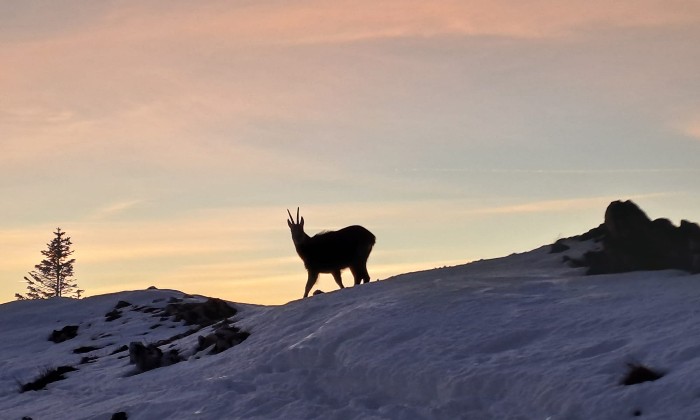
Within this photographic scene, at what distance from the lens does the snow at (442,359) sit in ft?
35.7

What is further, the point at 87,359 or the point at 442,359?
the point at 87,359

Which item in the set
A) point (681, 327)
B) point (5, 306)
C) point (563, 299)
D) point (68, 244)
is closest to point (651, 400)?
point (681, 327)

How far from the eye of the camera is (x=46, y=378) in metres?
19.9

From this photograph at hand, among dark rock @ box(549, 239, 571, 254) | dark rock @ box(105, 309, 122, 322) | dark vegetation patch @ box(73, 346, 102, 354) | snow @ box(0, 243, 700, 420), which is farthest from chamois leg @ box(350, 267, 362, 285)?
dark rock @ box(105, 309, 122, 322)

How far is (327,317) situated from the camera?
17406 millimetres

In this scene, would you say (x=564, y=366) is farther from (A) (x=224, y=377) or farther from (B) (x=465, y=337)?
(A) (x=224, y=377)

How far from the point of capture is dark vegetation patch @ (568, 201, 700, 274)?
17625 millimetres

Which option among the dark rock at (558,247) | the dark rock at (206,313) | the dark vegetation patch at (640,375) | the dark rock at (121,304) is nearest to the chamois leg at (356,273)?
the dark rock at (206,313)

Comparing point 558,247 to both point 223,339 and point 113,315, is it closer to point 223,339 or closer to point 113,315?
point 223,339

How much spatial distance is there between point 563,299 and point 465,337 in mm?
2396

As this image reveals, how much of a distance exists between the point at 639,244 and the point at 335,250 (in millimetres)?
10218

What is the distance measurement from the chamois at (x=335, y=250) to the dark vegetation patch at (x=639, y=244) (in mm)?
8518

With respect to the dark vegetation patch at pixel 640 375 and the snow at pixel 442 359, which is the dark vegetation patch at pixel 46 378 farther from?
the dark vegetation patch at pixel 640 375

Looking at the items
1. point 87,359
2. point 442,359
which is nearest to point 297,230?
point 87,359
